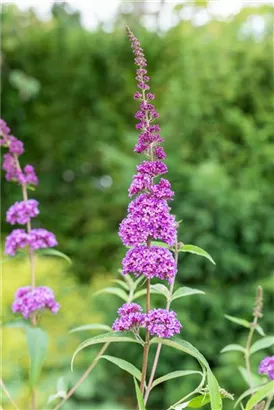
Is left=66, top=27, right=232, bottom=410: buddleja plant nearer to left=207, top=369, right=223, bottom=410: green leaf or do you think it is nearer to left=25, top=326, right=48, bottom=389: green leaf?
left=207, top=369, right=223, bottom=410: green leaf

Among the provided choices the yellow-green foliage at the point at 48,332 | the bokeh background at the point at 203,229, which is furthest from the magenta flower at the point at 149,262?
the yellow-green foliage at the point at 48,332

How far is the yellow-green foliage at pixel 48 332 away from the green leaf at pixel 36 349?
71.1 inches

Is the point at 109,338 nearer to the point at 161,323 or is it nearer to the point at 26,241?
the point at 161,323

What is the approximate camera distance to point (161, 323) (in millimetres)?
1035

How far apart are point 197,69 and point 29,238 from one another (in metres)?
2.95

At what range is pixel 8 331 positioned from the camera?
161 inches

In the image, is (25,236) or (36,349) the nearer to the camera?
(36,349)

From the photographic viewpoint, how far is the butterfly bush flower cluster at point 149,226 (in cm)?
99

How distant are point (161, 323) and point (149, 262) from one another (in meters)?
0.12

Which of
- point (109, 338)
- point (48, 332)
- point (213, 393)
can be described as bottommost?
point (213, 393)

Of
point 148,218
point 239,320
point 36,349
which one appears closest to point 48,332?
point 239,320

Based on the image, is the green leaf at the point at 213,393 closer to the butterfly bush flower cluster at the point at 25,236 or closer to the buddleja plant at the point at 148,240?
the buddleja plant at the point at 148,240

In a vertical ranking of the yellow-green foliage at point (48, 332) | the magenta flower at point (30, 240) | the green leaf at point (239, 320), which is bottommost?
the green leaf at point (239, 320)

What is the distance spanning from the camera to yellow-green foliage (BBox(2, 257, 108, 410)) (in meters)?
3.46
